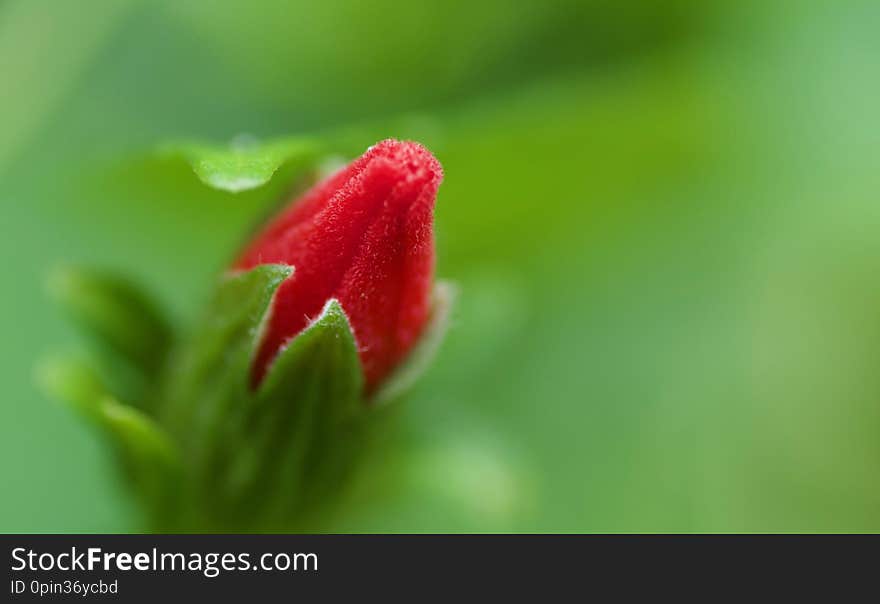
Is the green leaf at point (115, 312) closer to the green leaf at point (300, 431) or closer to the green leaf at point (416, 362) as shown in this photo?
the green leaf at point (300, 431)

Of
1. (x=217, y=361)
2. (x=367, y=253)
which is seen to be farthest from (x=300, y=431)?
(x=367, y=253)

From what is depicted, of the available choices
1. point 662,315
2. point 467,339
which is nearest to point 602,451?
point 662,315

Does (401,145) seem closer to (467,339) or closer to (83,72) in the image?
(467,339)

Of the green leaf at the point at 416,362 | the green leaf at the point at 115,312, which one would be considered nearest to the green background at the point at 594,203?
the green leaf at the point at 115,312

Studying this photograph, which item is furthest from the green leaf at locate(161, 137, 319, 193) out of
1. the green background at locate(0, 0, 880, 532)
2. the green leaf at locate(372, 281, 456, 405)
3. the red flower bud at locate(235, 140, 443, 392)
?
the green background at locate(0, 0, 880, 532)

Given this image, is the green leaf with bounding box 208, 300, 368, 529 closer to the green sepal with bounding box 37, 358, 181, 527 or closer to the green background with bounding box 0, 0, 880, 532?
the green sepal with bounding box 37, 358, 181, 527
